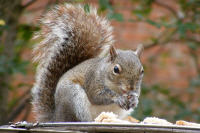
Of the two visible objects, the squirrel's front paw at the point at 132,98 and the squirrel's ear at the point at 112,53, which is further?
the squirrel's ear at the point at 112,53

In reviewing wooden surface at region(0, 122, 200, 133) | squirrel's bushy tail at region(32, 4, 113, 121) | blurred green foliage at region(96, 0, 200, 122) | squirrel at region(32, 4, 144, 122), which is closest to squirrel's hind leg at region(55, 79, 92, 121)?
squirrel at region(32, 4, 144, 122)

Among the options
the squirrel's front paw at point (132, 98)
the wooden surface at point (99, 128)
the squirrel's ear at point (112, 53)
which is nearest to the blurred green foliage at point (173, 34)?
the squirrel's ear at point (112, 53)

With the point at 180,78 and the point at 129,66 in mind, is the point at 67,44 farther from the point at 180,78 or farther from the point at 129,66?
the point at 180,78

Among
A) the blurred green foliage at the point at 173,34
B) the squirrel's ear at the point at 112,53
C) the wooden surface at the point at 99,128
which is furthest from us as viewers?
the blurred green foliage at the point at 173,34

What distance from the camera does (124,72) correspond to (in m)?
1.60

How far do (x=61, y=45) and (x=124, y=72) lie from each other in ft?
1.16

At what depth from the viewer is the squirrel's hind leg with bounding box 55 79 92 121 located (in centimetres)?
158

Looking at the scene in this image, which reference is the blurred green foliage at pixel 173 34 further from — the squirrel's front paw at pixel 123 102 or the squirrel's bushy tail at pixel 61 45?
the squirrel's front paw at pixel 123 102

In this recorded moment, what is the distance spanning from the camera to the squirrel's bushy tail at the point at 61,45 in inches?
69.6

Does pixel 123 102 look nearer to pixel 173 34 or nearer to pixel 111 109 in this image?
pixel 111 109

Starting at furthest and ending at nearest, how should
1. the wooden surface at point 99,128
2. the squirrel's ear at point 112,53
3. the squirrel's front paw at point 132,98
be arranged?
1. the squirrel's ear at point 112,53
2. the squirrel's front paw at point 132,98
3. the wooden surface at point 99,128

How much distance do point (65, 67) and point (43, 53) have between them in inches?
4.8

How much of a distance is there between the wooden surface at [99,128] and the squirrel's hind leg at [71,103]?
0.57 m

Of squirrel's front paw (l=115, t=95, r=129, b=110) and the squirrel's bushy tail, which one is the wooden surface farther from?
the squirrel's bushy tail
